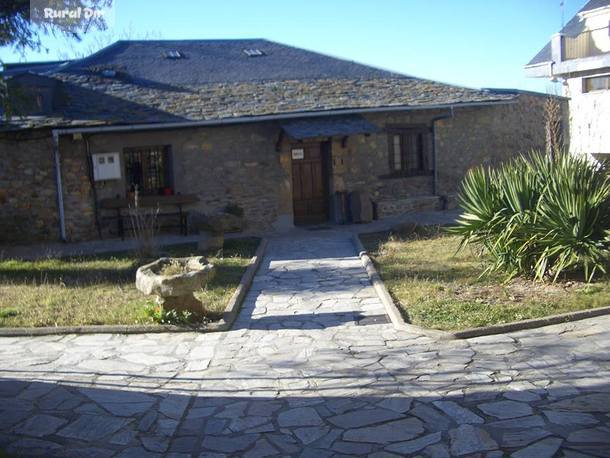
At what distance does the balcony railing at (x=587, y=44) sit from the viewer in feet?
47.2

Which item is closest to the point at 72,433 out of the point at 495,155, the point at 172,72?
the point at 172,72

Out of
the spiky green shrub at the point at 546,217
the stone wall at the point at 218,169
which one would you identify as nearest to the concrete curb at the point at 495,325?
the spiky green shrub at the point at 546,217

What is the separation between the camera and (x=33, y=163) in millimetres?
16234

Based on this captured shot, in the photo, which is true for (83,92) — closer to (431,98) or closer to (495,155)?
(431,98)

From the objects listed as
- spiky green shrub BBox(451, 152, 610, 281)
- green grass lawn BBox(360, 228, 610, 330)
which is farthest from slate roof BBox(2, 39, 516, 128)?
spiky green shrub BBox(451, 152, 610, 281)

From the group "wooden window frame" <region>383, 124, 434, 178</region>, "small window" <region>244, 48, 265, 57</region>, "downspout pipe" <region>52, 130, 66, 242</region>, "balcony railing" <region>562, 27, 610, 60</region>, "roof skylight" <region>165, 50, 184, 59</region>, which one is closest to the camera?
"balcony railing" <region>562, 27, 610, 60</region>

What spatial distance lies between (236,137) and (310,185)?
8.23 ft

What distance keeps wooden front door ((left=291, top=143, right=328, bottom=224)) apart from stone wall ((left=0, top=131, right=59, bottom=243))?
19.8 feet

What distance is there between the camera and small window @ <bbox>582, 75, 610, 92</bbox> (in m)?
14.2

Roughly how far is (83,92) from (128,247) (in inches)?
176

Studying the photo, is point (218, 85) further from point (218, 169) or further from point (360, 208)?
point (360, 208)

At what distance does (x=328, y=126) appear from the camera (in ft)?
58.2

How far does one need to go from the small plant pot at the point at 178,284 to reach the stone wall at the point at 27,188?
324 inches

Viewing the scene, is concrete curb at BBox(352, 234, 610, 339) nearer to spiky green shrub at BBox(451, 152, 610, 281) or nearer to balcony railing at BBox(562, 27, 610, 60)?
spiky green shrub at BBox(451, 152, 610, 281)
